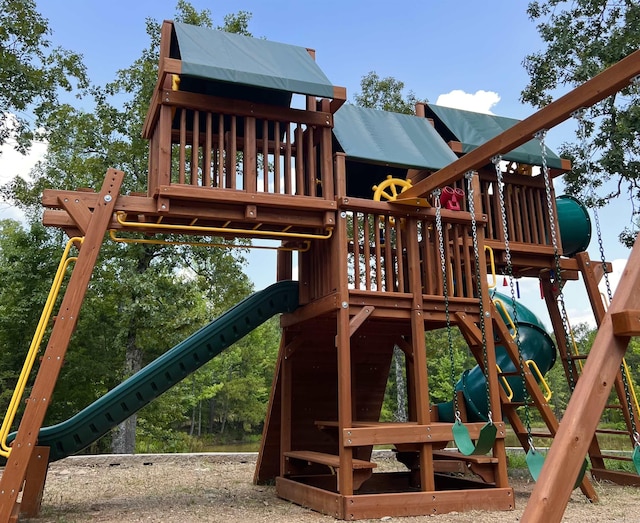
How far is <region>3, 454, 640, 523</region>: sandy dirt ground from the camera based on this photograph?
5.82 m

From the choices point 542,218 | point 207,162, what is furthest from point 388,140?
point 542,218

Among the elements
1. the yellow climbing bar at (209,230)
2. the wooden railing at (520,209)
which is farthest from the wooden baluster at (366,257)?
the wooden railing at (520,209)

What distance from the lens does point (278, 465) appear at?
8531 mm

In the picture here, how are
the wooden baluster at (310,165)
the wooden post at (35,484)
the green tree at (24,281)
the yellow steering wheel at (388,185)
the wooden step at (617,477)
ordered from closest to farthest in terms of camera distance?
1. the wooden post at (35,484)
2. the wooden baluster at (310,165)
3. the yellow steering wheel at (388,185)
4. the wooden step at (617,477)
5. the green tree at (24,281)

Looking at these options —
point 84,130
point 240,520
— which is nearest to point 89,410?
point 240,520

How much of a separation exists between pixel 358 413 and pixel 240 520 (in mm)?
3714

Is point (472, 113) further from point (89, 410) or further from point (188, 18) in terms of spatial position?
point (188, 18)

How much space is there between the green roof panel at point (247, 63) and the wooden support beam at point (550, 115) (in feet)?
5.83

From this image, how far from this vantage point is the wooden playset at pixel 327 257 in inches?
228

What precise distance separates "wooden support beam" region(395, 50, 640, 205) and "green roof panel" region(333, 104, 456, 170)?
1035 millimetres

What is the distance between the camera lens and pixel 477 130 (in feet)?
30.3

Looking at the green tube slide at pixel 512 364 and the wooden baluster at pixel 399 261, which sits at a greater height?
the wooden baluster at pixel 399 261

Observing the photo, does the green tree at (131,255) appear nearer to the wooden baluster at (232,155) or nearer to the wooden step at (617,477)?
the wooden baluster at (232,155)

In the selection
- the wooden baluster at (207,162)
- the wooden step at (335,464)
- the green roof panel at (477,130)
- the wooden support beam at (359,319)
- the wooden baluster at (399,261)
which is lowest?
the wooden step at (335,464)
